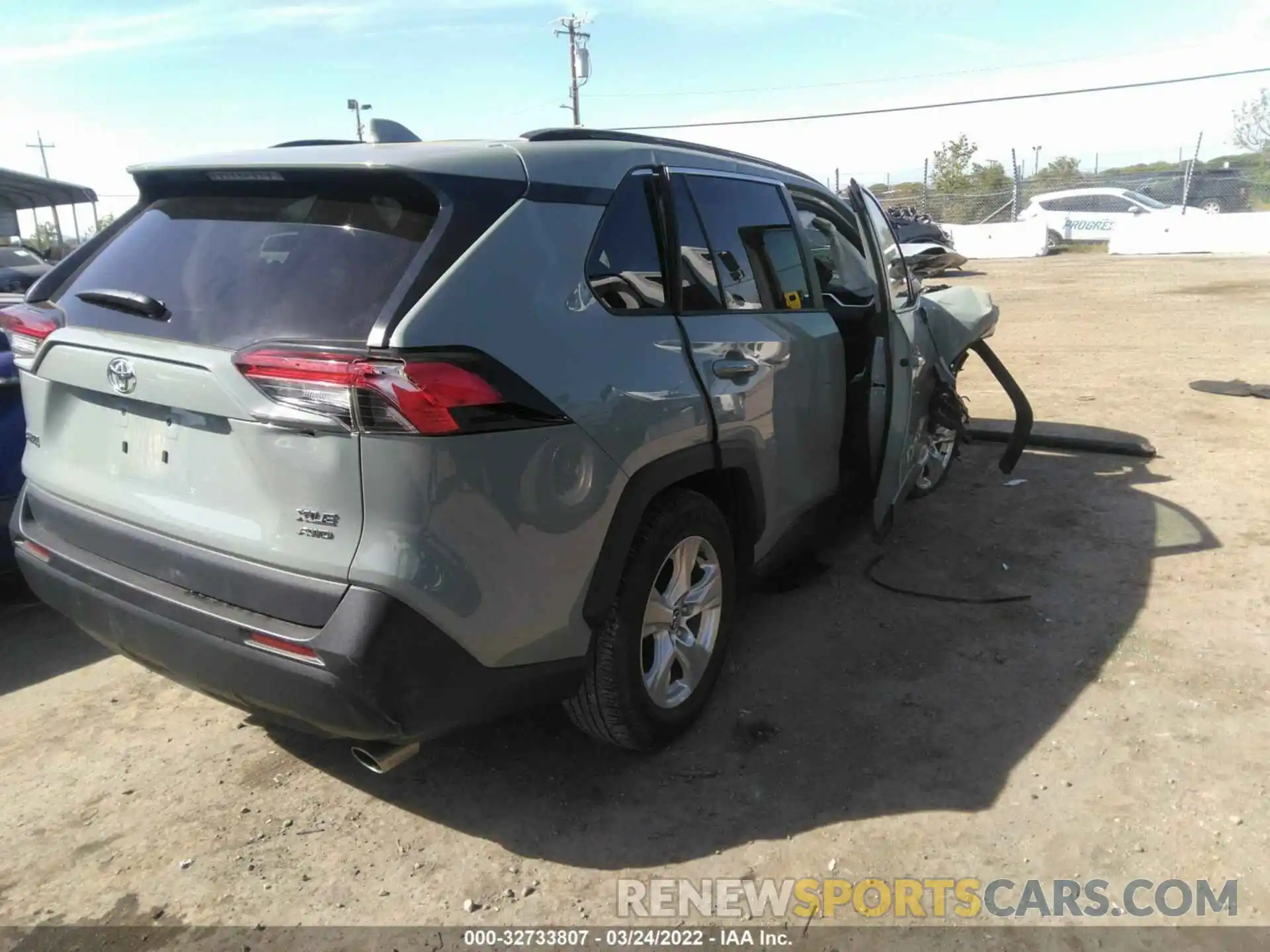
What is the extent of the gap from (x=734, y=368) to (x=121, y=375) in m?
1.85

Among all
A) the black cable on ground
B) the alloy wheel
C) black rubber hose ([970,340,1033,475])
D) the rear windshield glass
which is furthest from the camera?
black rubber hose ([970,340,1033,475])

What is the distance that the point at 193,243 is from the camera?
2.56 m

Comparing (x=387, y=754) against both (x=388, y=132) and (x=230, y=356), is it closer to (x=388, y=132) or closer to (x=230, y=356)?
(x=230, y=356)

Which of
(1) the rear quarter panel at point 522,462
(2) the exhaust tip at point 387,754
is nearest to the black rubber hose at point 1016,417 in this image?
(1) the rear quarter panel at point 522,462

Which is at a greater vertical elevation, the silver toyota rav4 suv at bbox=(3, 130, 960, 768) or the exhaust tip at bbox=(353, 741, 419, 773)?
the silver toyota rav4 suv at bbox=(3, 130, 960, 768)

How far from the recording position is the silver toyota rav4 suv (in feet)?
7.06

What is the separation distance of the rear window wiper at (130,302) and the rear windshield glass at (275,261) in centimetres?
2

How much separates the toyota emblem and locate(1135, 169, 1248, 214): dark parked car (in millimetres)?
31183

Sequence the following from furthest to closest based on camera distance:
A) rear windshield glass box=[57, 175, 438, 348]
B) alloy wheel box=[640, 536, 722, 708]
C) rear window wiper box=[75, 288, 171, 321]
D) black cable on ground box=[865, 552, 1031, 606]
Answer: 1. black cable on ground box=[865, 552, 1031, 606]
2. alloy wheel box=[640, 536, 722, 708]
3. rear window wiper box=[75, 288, 171, 321]
4. rear windshield glass box=[57, 175, 438, 348]

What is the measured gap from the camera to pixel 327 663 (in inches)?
85.0

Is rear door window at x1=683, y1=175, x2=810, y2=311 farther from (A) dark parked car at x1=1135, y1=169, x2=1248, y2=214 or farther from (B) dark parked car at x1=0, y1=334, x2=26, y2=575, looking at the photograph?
(A) dark parked car at x1=1135, y1=169, x2=1248, y2=214

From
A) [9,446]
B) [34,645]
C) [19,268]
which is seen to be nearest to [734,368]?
[9,446]

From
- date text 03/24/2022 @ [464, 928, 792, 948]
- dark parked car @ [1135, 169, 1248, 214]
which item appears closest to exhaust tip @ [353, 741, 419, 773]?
date text 03/24/2022 @ [464, 928, 792, 948]

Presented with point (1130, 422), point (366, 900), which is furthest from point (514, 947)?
point (1130, 422)
